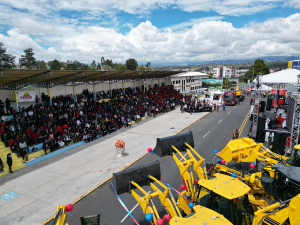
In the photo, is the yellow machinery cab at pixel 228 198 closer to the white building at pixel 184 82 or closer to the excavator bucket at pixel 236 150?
the excavator bucket at pixel 236 150

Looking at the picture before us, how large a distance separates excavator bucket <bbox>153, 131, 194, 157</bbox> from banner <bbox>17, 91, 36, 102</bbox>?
17.7m

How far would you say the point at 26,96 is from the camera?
19.6 metres

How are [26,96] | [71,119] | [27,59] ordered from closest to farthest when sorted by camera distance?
[26,96], [71,119], [27,59]

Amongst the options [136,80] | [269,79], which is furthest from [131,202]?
[136,80]

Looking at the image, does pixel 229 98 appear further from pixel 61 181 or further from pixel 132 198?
pixel 61 181

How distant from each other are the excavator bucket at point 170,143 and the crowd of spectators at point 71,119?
11.5 m

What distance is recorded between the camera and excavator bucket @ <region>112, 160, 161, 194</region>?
5526mm

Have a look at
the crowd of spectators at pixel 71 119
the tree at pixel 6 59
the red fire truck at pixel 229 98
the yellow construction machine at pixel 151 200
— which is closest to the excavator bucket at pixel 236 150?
the yellow construction machine at pixel 151 200

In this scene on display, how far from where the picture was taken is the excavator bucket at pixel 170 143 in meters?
7.07

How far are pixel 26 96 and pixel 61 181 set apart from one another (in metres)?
12.5

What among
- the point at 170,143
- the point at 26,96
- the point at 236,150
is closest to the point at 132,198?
the point at 170,143

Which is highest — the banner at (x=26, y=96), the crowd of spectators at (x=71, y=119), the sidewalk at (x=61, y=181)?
the banner at (x=26, y=96)

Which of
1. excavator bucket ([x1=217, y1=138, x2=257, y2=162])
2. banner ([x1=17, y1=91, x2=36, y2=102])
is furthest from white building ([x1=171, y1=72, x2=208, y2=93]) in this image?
excavator bucket ([x1=217, y1=138, x2=257, y2=162])

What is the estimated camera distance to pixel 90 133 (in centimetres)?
1867
